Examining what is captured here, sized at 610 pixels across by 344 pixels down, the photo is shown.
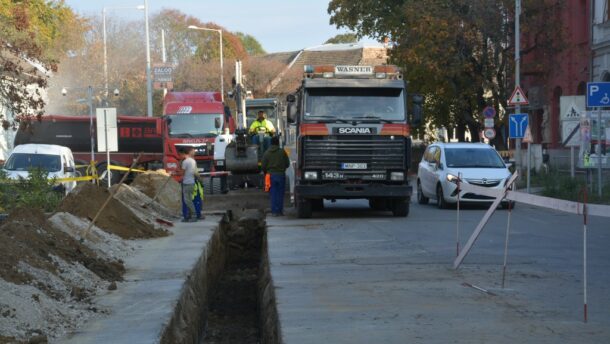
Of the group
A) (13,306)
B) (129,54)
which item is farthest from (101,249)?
(129,54)

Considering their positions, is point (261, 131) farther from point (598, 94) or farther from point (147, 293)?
point (147, 293)

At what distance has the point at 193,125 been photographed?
114 feet

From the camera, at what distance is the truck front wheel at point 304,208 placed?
72.1 ft

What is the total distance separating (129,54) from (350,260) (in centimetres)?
5950

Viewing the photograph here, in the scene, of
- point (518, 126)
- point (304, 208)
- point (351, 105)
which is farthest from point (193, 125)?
point (351, 105)

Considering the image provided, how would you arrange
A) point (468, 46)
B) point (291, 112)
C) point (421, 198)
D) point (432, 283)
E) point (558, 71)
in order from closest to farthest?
point (432, 283) → point (291, 112) → point (421, 198) → point (558, 71) → point (468, 46)

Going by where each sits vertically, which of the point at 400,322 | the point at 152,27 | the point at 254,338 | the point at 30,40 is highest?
the point at 152,27

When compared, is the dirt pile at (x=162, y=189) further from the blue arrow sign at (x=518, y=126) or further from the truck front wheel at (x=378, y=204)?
the blue arrow sign at (x=518, y=126)

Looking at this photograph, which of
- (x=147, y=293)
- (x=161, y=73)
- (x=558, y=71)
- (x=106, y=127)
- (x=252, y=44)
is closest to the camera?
(x=147, y=293)

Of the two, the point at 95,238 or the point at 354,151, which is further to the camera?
the point at 354,151

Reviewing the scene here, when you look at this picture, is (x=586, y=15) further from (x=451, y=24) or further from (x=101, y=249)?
(x=101, y=249)

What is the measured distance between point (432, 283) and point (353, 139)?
951 centimetres

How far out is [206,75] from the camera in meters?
75.2

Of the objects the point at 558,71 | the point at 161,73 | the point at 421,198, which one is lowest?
the point at 421,198
